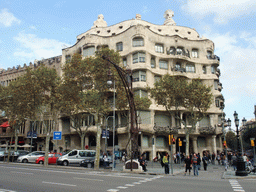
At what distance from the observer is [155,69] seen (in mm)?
41594

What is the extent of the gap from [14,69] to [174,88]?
43454mm

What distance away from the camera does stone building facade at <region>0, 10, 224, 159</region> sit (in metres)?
38.9

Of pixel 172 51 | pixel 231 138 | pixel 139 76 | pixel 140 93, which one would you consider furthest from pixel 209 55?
pixel 231 138

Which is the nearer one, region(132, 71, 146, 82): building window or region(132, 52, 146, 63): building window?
region(132, 71, 146, 82): building window

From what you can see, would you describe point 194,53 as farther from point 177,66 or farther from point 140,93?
point 140,93

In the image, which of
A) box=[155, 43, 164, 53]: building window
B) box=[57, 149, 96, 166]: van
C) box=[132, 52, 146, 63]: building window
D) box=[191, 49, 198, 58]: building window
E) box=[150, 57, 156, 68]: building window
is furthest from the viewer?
box=[191, 49, 198, 58]: building window

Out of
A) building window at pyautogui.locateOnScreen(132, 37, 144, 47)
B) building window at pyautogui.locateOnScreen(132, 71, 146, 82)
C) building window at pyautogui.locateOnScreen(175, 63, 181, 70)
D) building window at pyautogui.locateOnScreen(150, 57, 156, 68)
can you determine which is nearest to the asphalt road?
building window at pyautogui.locateOnScreen(132, 71, 146, 82)

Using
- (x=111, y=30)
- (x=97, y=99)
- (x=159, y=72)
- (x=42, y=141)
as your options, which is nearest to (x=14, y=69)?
(x=42, y=141)

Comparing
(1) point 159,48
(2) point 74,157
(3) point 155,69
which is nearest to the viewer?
(2) point 74,157

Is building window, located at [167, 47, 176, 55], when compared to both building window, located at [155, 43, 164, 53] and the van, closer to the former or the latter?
building window, located at [155, 43, 164, 53]

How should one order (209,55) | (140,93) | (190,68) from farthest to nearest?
(209,55)
(190,68)
(140,93)

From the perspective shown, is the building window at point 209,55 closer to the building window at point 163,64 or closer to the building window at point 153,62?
the building window at point 163,64

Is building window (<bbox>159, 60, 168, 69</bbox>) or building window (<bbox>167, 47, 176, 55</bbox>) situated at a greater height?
building window (<bbox>167, 47, 176, 55</bbox>)

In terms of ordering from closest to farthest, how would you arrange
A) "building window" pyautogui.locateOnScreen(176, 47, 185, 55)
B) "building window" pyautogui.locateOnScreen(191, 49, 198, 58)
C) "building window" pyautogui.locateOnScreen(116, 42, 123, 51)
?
"building window" pyautogui.locateOnScreen(116, 42, 123, 51) < "building window" pyautogui.locateOnScreen(176, 47, 185, 55) < "building window" pyautogui.locateOnScreen(191, 49, 198, 58)
